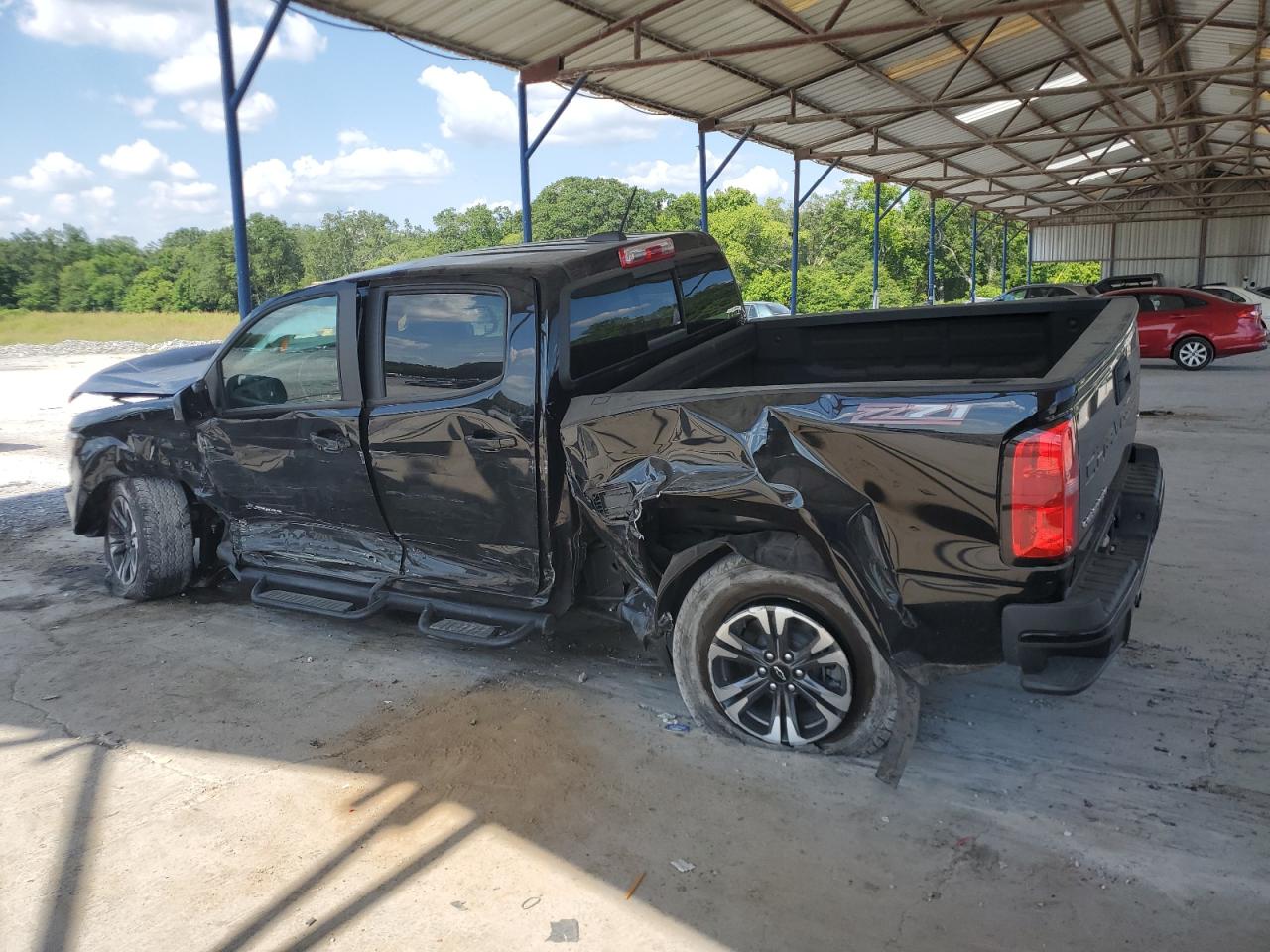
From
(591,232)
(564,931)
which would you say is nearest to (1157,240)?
(591,232)

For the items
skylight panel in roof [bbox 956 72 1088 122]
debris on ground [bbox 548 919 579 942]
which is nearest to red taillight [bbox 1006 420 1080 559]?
debris on ground [bbox 548 919 579 942]

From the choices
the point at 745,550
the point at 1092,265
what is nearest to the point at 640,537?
the point at 745,550

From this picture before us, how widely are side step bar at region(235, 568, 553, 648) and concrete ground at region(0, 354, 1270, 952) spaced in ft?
0.87

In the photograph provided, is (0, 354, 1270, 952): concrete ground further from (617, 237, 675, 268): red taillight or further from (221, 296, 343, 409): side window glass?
(617, 237, 675, 268): red taillight

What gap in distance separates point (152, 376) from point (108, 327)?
3959 cm

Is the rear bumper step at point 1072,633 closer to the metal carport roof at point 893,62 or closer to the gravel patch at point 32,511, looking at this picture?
the gravel patch at point 32,511

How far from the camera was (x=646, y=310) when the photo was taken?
435 centimetres

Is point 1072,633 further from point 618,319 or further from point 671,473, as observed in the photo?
point 618,319

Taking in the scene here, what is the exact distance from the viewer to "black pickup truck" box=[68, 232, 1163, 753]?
286 centimetres

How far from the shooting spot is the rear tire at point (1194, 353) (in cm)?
1548

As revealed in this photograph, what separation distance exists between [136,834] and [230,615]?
2196 mm

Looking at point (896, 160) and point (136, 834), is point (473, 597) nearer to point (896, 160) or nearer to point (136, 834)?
point (136, 834)

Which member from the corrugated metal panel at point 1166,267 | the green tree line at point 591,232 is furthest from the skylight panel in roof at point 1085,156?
the corrugated metal panel at point 1166,267

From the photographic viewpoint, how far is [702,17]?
11.3 m
